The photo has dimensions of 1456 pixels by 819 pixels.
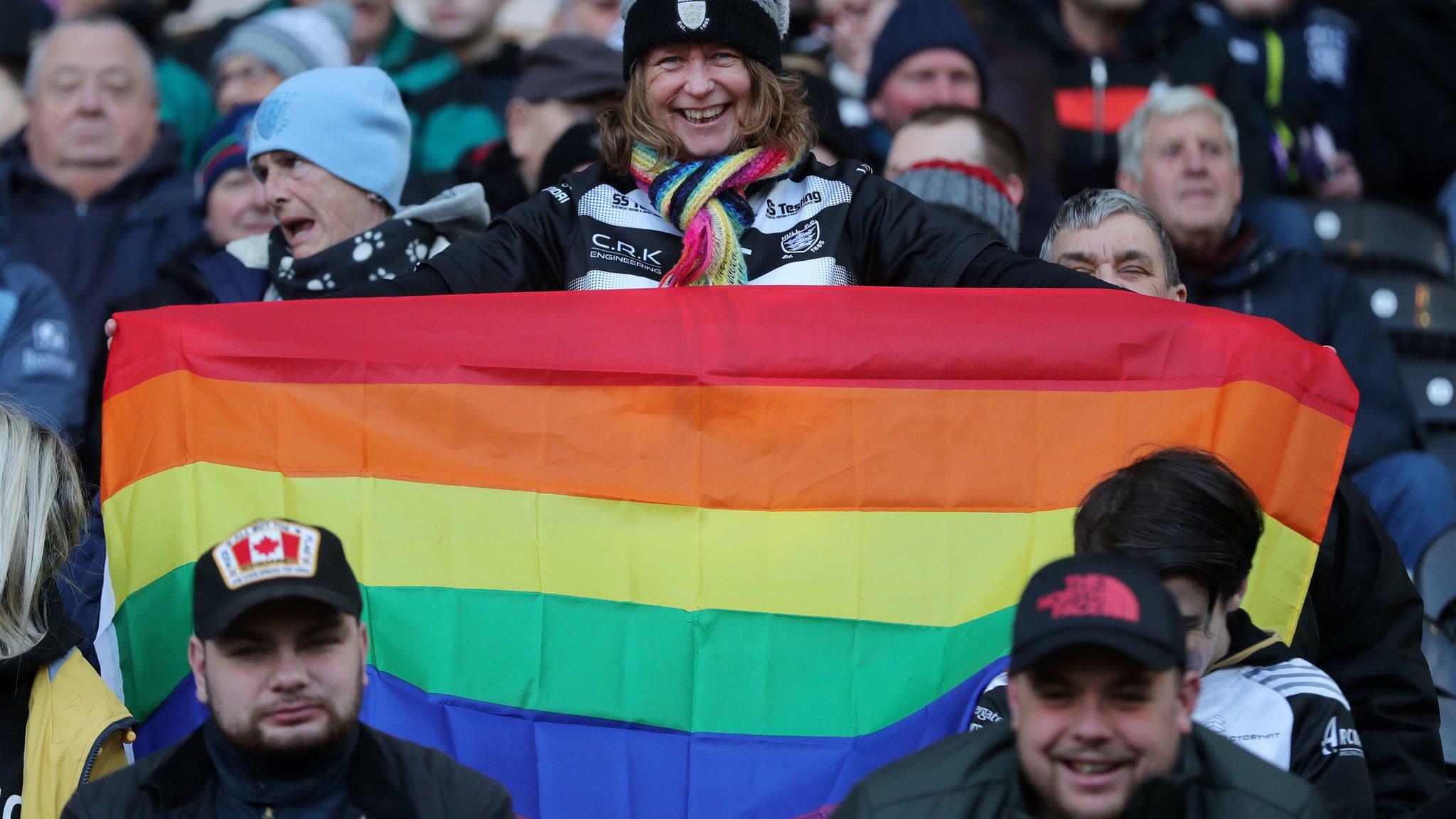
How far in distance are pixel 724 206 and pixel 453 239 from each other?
1.21 m

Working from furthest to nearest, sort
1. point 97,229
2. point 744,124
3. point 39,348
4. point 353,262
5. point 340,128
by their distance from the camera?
point 97,229, point 39,348, point 340,128, point 353,262, point 744,124

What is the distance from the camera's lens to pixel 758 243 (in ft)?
14.4

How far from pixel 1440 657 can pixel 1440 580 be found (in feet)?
0.72

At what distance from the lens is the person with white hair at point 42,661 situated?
3.62 metres

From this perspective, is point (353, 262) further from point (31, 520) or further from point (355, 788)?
point (355, 788)

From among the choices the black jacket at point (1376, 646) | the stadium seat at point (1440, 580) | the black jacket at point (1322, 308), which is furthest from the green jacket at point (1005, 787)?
the black jacket at point (1322, 308)

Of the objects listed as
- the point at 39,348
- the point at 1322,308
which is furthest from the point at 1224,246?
the point at 39,348

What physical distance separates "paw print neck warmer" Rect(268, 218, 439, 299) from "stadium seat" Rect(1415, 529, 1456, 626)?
275 cm

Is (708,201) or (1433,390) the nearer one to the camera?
(708,201)

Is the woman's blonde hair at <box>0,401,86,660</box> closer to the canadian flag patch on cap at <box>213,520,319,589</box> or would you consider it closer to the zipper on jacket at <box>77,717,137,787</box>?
the zipper on jacket at <box>77,717,137,787</box>

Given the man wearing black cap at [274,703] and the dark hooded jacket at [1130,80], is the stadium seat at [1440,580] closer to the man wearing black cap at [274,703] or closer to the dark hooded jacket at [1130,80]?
the dark hooded jacket at [1130,80]

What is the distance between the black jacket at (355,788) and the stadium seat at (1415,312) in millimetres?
4831

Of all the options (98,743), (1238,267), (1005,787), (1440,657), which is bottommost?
(1440,657)

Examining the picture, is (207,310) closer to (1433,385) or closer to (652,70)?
(652,70)
